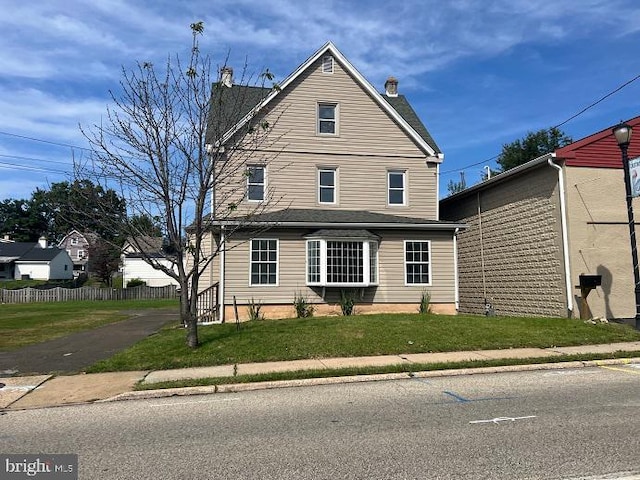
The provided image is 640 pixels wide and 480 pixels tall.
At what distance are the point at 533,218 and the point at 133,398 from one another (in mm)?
14395

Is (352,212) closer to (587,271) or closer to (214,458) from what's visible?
(587,271)

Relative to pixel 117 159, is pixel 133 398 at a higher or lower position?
lower

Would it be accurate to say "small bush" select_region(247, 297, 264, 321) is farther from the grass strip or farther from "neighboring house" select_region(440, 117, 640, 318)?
"neighboring house" select_region(440, 117, 640, 318)

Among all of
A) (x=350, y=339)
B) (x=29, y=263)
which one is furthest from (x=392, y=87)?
(x=29, y=263)

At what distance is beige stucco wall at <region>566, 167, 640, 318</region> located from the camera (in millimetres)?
15703

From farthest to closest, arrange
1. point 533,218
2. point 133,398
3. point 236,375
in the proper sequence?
point 533,218, point 236,375, point 133,398

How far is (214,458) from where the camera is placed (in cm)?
507

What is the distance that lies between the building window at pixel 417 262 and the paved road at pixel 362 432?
10.3 m

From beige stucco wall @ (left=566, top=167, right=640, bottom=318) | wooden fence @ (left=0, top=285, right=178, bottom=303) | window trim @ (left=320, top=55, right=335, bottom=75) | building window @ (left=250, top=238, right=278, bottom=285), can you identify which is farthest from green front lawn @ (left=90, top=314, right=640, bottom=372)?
wooden fence @ (left=0, top=285, right=178, bottom=303)

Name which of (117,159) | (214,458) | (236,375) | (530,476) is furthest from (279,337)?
(530,476)

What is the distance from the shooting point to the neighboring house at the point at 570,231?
15.8m

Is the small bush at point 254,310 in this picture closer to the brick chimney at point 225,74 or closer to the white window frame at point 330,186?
the white window frame at point 330,186

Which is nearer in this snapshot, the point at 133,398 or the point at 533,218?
the point at 133,398

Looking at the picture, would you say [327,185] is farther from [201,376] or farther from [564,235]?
[201,376]
